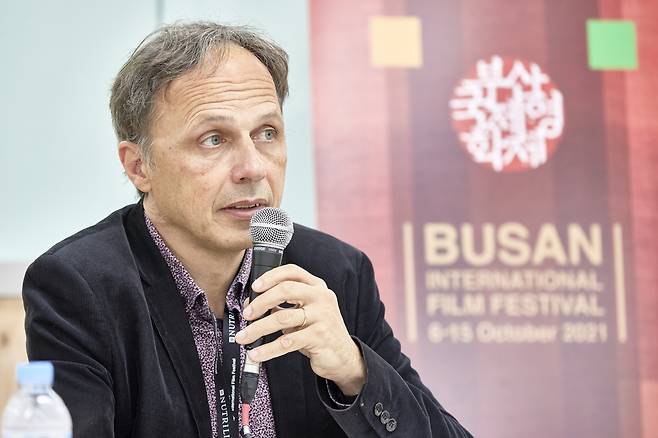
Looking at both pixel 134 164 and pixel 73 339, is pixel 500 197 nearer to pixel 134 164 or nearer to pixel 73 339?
pixel 134 164

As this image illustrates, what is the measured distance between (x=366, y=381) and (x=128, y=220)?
72 cm

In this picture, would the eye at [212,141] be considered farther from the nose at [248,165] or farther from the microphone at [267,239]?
the microphone at [267,239]

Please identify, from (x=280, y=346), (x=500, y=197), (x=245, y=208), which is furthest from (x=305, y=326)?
(x=500, y=197)

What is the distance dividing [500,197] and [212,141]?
7.32ft

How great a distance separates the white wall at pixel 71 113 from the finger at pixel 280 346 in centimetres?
222

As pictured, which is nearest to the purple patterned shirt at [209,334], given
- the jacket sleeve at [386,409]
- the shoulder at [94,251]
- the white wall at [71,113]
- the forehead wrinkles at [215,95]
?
the shoulder at [94,251]

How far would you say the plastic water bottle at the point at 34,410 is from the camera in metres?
1.12

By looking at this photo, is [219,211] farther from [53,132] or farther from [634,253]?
[634,253]

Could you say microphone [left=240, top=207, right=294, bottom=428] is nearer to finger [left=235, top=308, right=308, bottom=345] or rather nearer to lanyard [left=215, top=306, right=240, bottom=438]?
finger [left=235, top=308, right=308, bottom=345]

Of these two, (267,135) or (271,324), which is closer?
(271,324)

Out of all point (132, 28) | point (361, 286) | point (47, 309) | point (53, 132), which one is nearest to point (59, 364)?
point (47, 309)

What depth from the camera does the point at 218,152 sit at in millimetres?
1923

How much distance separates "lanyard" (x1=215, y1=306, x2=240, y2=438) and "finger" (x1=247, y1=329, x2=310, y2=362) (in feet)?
1.14

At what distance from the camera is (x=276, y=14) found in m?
3.92
